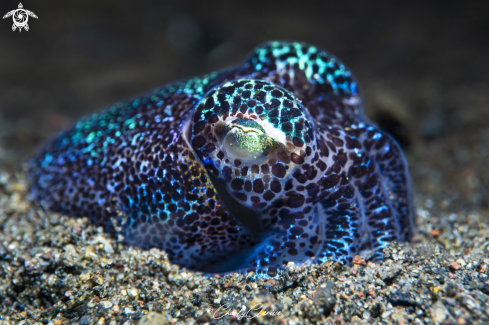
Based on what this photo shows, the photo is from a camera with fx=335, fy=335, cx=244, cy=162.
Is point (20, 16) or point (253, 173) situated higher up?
point (20, 16)

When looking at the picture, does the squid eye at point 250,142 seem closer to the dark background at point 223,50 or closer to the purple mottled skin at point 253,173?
the purple mottled skin at point 253,173

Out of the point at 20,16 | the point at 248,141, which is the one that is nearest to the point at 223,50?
the point at 20,16

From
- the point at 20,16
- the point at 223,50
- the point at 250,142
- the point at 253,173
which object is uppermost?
the point at 20,16

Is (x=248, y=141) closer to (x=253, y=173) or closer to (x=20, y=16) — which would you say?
(x=253, y=173)

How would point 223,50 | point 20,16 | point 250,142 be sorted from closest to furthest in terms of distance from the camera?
point 250,142 < point 20,16 < point 223,50

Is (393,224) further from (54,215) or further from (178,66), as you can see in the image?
(178,66)

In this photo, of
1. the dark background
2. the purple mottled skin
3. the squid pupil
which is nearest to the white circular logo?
the dark background

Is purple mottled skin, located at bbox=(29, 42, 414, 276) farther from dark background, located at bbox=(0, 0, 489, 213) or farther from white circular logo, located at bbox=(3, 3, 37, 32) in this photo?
white circular logo, located at bbox=(3, 3, 37, 32)

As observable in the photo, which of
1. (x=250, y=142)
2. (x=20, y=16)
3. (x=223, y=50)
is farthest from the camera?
(x=223, y=50)
